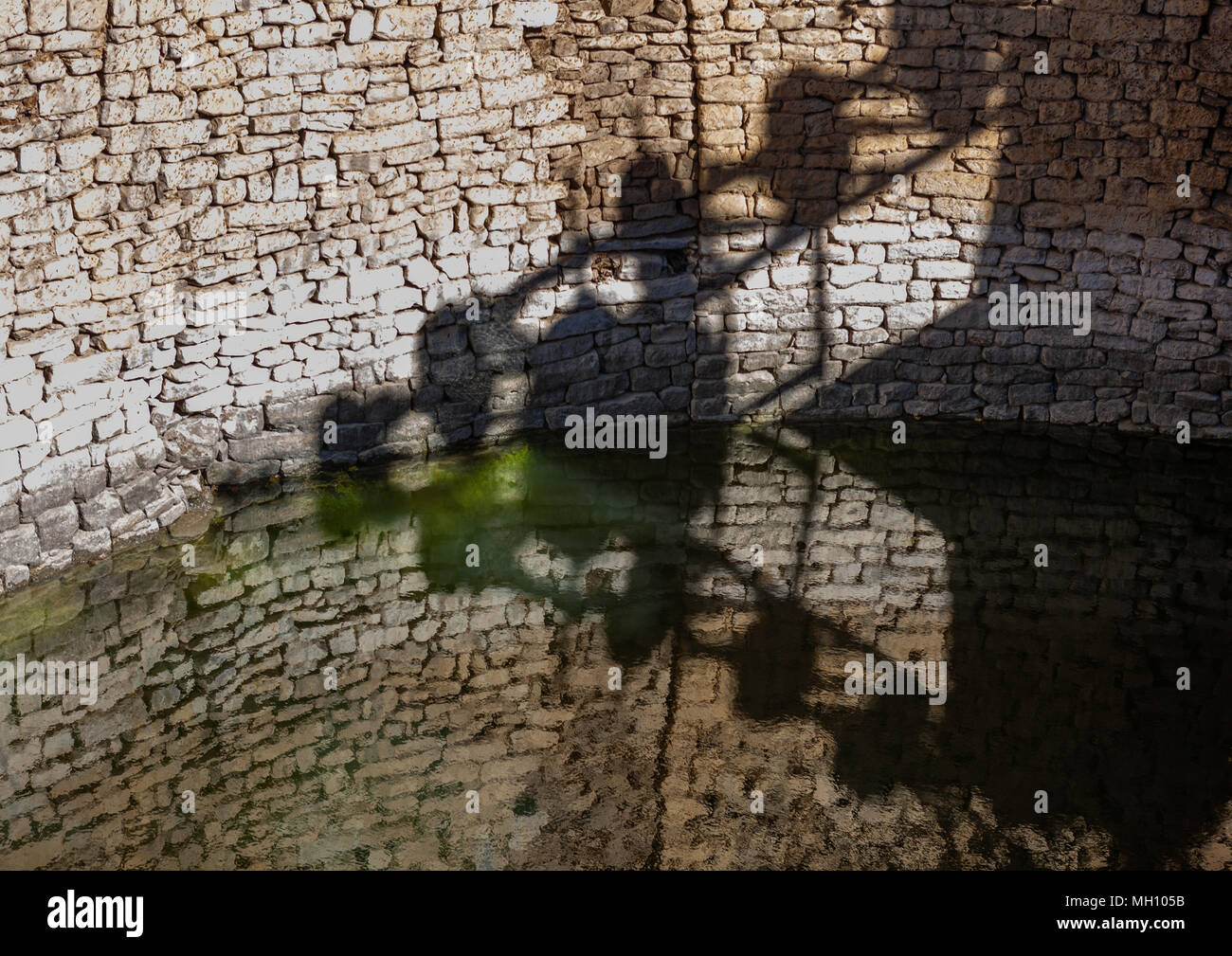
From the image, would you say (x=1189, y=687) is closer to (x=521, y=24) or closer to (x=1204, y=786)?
(x=1204, y=786)

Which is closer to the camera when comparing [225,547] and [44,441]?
[44,441]

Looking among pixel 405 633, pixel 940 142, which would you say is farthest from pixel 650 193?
pixel 405 633

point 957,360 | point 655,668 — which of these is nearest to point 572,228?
point 957,360

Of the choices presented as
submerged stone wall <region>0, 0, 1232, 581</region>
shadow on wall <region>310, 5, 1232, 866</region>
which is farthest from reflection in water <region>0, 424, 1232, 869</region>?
submerged stone wall <region>0, 0, 1232, 581</region>

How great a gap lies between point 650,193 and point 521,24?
1.23 metres

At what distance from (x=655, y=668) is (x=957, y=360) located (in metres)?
3.43

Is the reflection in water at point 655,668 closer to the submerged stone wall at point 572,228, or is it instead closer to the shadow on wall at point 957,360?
the shadow on wall at point 957,360

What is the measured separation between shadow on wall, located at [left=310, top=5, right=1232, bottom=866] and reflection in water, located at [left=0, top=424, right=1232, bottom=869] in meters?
0.04

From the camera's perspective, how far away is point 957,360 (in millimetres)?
8250

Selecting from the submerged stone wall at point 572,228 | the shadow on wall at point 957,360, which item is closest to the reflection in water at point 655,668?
the shadow on wall at point 957,360

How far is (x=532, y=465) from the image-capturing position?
7.66m

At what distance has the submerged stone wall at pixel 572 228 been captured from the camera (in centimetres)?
648

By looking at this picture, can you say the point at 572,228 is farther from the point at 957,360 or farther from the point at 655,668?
the point at 655,668

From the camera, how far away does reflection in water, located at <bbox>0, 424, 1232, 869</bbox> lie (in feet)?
16.3
